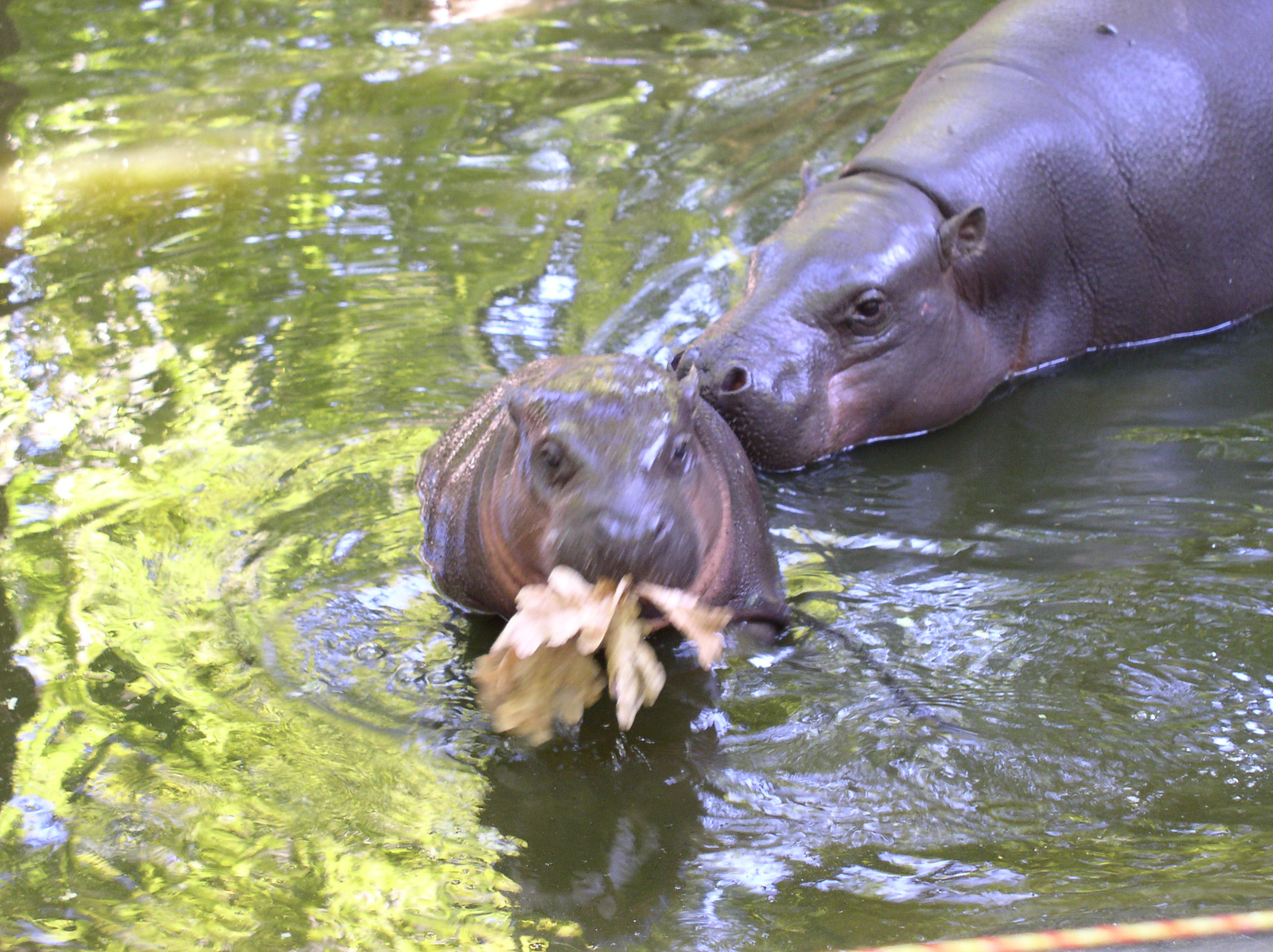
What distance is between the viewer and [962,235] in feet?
16.8

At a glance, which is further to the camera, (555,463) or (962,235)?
(962,235)

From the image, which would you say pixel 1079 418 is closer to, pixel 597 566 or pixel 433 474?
pixel 433 474

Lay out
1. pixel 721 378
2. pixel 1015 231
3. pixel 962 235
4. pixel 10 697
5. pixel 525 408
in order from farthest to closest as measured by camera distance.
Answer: pixel 1015 231, pixel 962 235, pixel 721 378, pixel 10 697, pixel 525 408

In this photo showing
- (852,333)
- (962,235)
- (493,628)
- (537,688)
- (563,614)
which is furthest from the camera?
(962,235)

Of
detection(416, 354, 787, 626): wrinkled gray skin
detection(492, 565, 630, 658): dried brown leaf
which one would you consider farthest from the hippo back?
detection(492, 565, 630, 658): dried brown leaf

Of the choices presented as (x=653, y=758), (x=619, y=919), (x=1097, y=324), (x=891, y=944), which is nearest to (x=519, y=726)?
(x=653, y=758)

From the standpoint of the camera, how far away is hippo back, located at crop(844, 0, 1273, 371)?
5387 millimetres

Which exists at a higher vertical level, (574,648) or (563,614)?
(563,614)

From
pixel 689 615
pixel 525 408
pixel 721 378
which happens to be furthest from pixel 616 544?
pixel 721 378

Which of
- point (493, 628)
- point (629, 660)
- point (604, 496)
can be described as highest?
point (604, 496)

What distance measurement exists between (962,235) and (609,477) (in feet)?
8.61

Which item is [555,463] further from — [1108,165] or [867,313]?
[1108,165]

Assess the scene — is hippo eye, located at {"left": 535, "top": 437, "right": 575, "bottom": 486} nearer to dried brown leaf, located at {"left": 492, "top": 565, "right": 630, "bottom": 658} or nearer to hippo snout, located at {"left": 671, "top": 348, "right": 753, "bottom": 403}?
dried brown leaf, located at {"left": 492, "top": 565, "right": 630, "bottom": 658}

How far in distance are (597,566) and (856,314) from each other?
232 centimetres
